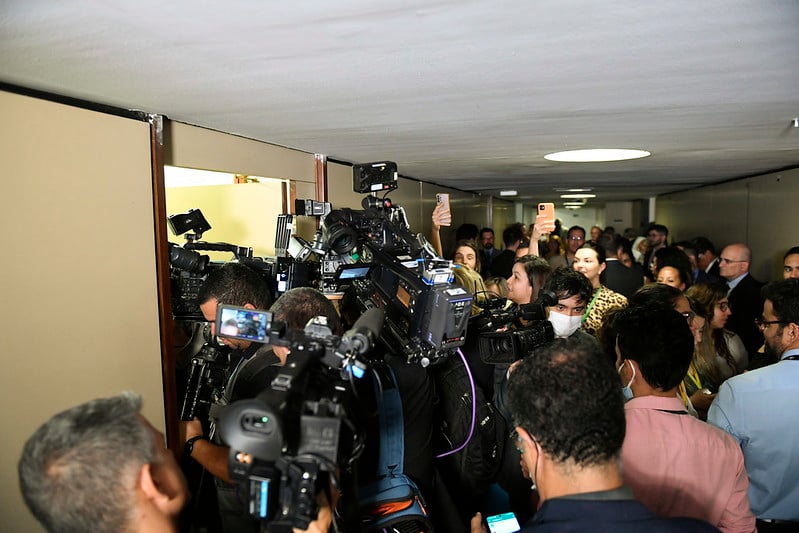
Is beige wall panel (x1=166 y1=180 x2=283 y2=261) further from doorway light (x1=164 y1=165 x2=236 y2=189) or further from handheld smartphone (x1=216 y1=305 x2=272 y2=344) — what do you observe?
handheld smartphone (x1=216 y1=305 x2=272 y2=344)

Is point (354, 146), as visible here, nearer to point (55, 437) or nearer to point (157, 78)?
point (157, 78)

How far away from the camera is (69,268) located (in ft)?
5.51

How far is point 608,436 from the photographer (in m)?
1.02

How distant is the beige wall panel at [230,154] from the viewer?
2.20 m

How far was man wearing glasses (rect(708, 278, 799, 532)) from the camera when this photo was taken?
1.63 meters

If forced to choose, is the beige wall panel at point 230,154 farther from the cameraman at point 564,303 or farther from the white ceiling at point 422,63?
the cameraman at point 564,303

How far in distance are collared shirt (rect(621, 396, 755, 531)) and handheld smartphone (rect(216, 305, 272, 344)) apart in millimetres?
960

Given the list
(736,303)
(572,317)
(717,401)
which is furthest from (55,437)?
(736,303)

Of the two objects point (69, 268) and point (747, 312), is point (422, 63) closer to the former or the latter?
point (69, 268)

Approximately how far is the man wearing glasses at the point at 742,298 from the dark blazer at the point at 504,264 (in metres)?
1.90

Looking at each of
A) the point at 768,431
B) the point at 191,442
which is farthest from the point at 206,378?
the point at 768,431

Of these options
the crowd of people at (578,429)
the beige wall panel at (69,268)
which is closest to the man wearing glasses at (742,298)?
the crowd of people at (578,429)

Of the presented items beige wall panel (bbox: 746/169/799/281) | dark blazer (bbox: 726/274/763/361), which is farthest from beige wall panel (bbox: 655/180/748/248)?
dark blazer (bbox: 726/274/763/361)

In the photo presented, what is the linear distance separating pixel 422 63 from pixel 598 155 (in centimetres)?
259
